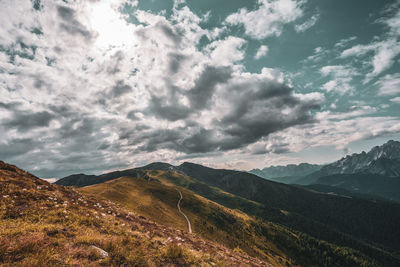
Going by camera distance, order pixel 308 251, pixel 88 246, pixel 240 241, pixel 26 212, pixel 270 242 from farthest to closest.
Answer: pixel 308 251
pixel 270 242
pixel 240 241
pixel 26 212
pixel 88 246

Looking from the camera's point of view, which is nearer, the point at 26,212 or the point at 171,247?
the point at 171,247

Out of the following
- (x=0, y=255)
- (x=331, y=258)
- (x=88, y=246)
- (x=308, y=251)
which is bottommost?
(x=331, y=258)

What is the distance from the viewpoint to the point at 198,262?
12484 mm

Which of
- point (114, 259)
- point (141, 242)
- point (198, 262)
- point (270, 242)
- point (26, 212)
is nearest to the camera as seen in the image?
point (114, 259)

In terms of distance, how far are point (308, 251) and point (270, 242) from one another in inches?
2091

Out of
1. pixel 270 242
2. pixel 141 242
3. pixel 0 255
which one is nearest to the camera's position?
pixel 0 255

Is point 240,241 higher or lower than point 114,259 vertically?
lower

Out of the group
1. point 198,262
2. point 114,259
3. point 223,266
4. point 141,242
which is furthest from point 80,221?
point 223,266

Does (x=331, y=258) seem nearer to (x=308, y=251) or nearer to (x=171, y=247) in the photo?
(x=308, y=251)

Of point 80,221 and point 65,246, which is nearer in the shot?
point 65,246

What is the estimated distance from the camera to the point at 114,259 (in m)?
9.58

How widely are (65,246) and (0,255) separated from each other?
96.3 inches

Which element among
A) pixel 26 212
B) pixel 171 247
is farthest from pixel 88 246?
pixel 26 212

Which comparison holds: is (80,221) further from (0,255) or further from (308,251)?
(308,251)
